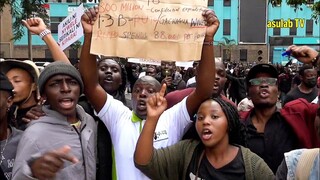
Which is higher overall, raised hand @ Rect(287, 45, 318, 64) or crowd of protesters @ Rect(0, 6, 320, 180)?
raised hand @ Rect(287, 45, 318, 64)

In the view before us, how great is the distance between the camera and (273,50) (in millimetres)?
56562

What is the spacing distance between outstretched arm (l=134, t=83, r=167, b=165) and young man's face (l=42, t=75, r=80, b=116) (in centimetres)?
49

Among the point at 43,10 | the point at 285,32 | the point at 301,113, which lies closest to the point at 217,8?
the point at 285,32

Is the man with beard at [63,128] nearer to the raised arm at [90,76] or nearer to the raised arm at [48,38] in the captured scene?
the raised arm at [90,76]

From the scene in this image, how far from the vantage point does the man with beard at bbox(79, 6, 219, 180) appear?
316cm

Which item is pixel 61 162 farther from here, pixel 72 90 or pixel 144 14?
pixel 144 14

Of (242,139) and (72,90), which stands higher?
(72,90)

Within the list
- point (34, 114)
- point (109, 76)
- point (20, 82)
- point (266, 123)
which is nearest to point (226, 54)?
point (109, 76)

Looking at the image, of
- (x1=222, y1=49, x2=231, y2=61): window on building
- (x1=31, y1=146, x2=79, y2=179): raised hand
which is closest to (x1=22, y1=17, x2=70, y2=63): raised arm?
(x1=31, y1=146, x2=79, y2=179): raised hand

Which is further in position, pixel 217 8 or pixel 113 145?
pixel 217 8

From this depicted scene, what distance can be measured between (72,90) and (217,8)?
170 ft

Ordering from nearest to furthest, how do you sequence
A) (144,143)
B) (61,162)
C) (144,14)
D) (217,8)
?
(61,162) → (144,143) → (144,14) → (217,8)

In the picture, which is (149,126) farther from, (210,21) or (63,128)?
(210,21)

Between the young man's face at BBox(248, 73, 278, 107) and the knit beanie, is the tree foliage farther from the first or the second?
the young man's face at BBox(248, 73, 278, 107)
